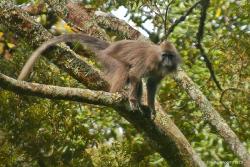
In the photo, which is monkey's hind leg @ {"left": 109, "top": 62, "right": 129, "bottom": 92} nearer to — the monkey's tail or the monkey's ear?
the monkey's tail

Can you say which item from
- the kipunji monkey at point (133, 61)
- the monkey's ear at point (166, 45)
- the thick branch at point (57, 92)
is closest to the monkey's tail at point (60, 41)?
the kipunji monkey at point (133, 61)

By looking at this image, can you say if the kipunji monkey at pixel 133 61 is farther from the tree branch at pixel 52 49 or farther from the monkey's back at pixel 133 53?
the tree branch at pixel 52 49

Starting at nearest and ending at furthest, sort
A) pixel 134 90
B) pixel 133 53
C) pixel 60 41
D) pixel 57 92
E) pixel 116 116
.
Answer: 1. pixel 57 92
2. pixel 60 41
3. pixel 134 90
4. pixel 133 53
5. pixel 116 116

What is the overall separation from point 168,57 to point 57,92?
2306mm

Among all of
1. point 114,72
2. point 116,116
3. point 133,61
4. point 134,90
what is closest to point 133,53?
point 133,61

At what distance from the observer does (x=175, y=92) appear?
354 inches

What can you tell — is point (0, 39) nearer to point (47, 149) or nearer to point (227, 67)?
point (47, 149)

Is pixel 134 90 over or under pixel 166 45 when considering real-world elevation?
under

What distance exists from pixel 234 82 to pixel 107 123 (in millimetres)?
2016

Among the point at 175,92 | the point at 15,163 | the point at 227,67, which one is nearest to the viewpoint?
→ the point at 15,163

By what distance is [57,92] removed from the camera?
530cm

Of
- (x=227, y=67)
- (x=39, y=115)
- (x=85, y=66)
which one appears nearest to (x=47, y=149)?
(x=39, y=115)

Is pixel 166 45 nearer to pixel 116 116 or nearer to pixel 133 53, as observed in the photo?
pixel 133 53

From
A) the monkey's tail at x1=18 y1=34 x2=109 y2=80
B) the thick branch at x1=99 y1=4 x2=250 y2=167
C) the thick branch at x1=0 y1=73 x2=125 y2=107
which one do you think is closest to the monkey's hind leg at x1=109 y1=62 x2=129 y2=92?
the monkey's tail at x1=18 y1=34 x2=109 y2=80
